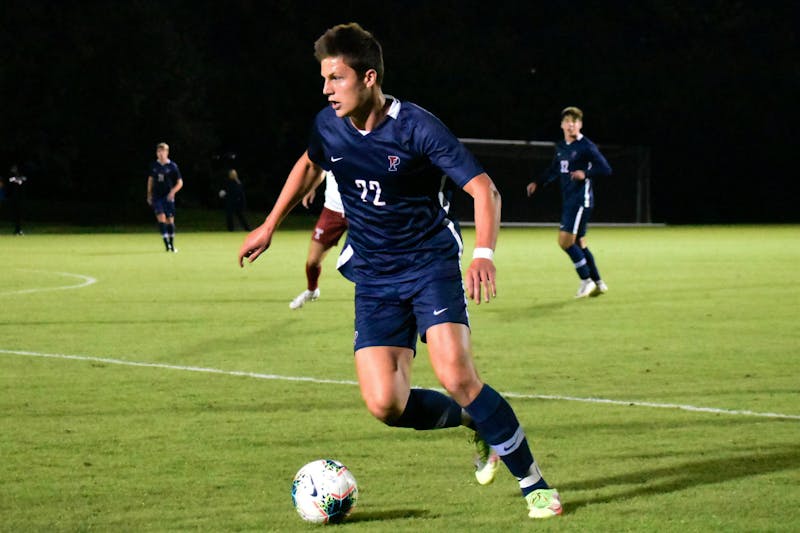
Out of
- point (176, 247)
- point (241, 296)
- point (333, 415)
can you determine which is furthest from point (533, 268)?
point (333, 415)

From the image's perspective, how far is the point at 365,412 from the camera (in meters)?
8.60

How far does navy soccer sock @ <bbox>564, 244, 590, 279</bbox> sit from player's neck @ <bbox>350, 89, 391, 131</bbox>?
11334 mm

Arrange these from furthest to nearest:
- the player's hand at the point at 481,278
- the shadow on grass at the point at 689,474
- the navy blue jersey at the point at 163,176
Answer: the navy blue jersey at the point at 163,176 → the shadow on grass at the point at 689,474 → the player's hand at the point at 481,278

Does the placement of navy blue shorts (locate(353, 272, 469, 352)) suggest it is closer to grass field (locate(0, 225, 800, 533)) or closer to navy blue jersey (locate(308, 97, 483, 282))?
navy blue jersey (locate(308, 97, 483, 282))

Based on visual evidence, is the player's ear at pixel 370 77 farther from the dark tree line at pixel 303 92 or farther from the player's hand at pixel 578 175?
the dark tree line at pixel 303 92

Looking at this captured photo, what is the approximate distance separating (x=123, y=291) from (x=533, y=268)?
7711 millimetres

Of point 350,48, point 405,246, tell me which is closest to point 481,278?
point 405,246

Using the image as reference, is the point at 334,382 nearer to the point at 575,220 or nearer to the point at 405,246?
the point at 405,246

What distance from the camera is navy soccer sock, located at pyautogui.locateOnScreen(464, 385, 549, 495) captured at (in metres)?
5.84

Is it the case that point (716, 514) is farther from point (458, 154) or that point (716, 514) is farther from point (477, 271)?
point (458, 154)

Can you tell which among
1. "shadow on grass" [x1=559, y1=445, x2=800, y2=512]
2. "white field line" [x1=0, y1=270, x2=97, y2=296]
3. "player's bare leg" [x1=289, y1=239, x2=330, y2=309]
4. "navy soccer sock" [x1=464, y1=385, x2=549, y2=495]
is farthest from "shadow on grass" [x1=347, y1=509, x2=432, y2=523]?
"white field line" [x1=0, y1=270, x2=97, y2=296]

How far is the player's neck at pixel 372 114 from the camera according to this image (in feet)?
20.0

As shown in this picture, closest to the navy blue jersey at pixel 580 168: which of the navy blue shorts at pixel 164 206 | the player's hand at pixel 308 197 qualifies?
the player's hand at pixel 308 197

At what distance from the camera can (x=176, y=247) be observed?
3114cm
